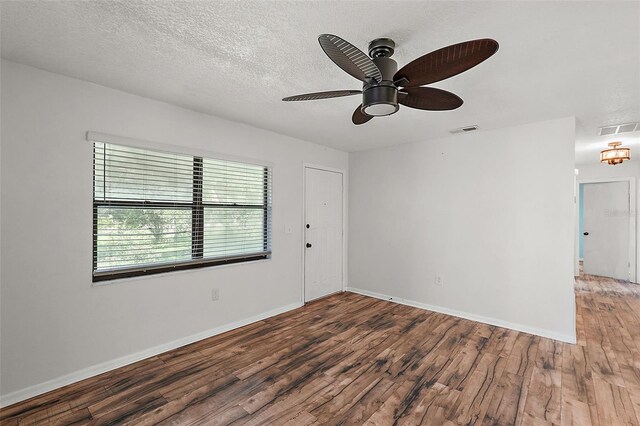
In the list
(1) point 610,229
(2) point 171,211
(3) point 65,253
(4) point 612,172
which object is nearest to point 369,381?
(2) point 171,211

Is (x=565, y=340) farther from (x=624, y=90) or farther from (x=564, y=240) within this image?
(x=624, y=90)

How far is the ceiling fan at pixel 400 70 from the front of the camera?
1.36 meters

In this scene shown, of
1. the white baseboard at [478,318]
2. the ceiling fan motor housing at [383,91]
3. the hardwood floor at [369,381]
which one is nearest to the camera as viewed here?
the ceiling fan motor housing at [383,91]

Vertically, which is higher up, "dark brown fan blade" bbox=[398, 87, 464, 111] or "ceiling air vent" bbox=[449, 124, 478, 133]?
"ceiling air vent" bbox=[449, 124, 478, 133]

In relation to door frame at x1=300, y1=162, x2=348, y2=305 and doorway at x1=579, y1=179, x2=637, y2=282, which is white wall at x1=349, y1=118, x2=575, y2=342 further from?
doorway at x1=579, y1=179, x2=637, y2=282

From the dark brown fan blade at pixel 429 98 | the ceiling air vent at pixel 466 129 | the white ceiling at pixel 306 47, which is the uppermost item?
the ceiling air vent at pixel 466 129

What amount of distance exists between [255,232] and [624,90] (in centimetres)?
383

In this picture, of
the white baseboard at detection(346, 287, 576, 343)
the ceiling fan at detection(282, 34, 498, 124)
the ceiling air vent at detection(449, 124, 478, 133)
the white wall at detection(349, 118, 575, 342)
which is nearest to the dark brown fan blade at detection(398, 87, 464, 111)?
the ceiling fan at detection(282, 34, 498, 124)

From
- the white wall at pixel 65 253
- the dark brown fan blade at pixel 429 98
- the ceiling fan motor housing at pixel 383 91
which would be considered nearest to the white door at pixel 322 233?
the white wall at pixel 65 253

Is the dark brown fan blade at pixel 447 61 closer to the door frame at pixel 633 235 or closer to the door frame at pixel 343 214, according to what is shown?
the door frame at pixel 343 214

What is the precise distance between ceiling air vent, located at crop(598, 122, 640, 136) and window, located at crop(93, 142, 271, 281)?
414 cm

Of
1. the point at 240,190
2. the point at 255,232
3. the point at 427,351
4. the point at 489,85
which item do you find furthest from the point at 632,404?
the point at 240,190

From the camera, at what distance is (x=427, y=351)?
9.43 feet

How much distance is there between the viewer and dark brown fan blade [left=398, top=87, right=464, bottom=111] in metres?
1.83
